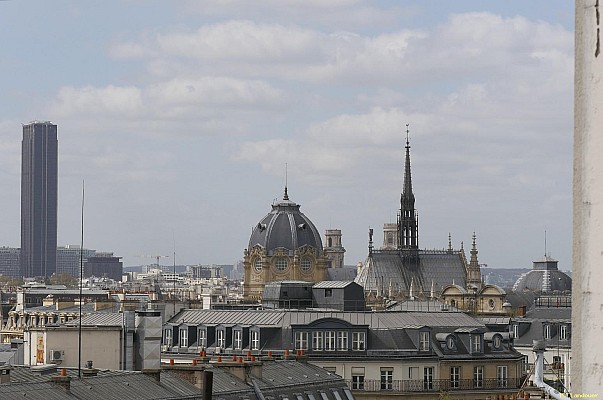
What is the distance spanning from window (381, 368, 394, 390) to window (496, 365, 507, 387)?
529 centimetres

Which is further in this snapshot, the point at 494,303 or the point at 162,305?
the point at 494,303

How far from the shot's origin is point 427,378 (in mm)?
82250

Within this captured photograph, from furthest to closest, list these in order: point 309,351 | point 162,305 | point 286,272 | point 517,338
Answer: point 286,272, point 517,338, point 162,305, point 309,351

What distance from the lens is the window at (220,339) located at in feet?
278

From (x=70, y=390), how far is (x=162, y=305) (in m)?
57.2

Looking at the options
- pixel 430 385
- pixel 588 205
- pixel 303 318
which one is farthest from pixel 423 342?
pixel 588 205

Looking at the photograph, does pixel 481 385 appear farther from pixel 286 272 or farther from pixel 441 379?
pixel 286 272

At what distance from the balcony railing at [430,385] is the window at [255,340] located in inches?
187

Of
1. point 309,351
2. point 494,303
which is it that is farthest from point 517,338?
point 494,303

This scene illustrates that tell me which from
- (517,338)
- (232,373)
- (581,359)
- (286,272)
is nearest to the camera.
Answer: (581,359)

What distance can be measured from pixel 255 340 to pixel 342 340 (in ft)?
11.7

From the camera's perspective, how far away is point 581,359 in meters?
5.80

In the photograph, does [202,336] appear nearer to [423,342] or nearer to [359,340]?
[359,340]

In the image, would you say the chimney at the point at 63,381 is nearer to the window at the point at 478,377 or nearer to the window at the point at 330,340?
the window at the point at 330,340
